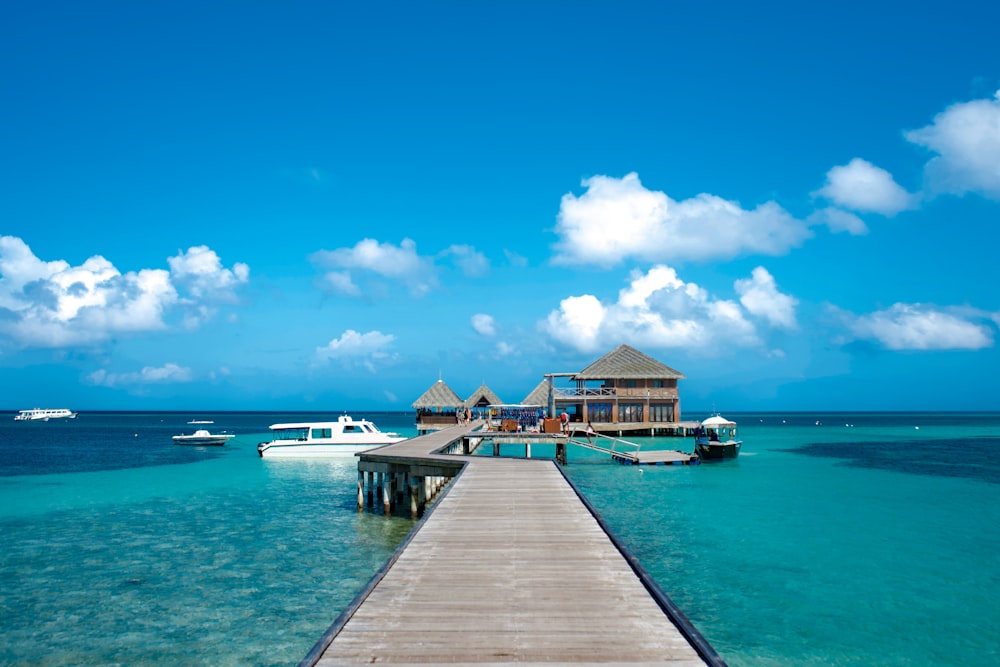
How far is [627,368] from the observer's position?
6481 cm

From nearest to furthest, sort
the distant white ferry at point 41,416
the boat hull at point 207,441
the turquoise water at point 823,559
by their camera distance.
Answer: the turquoise water at point 823,559, the boat hull at point 207,441, the distant white ferry at point 41,416

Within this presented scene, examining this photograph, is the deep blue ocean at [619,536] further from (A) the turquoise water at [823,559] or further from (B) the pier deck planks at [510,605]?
(B) the pier deck planks at [510,605]

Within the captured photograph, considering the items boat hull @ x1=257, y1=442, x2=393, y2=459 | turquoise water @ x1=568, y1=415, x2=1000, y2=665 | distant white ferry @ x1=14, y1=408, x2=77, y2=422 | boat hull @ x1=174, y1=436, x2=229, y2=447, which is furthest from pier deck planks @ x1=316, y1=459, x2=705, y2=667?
distant white ferry @ x1=14, y1=408, x2=77, y2=422

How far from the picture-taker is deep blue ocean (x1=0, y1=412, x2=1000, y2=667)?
38.4 feet

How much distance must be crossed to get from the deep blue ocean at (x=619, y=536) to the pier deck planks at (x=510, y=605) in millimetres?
3156

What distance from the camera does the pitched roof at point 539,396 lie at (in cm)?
6506

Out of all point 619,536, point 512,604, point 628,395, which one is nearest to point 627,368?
point 628,395

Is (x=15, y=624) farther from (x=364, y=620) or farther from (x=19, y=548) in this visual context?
(x=364, y=620)

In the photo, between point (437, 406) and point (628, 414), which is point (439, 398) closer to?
point (437, 406)

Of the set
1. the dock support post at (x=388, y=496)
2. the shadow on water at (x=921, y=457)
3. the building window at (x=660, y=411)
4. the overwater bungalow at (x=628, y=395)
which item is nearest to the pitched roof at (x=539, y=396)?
the overwater bungalow at (x=628, y=395)

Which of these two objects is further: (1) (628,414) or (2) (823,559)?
(1) (628,414)

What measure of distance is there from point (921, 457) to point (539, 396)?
3171cm

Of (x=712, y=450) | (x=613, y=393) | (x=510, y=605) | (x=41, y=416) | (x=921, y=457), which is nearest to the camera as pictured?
(x=510, y=605)

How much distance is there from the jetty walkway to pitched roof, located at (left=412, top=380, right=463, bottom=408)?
168 feet
